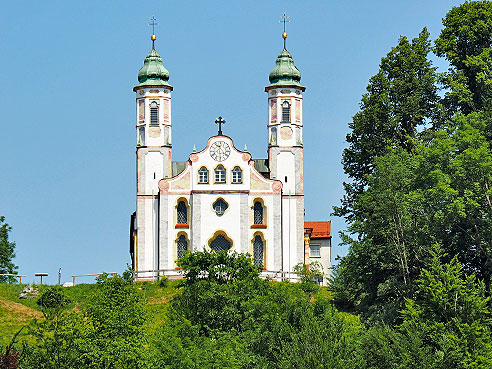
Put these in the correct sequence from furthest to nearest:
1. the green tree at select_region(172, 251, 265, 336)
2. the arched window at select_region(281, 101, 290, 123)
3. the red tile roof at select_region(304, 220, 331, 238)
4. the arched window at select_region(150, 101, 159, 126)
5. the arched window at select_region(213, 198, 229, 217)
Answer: the red tile roof at select_region(304, 220, 331, 238), the arched window at select_region(281, 101, 290, 123), the arched window at select_region(150, 101, 159, 126), the arched window at select_region(213, 198, 229, 217), the green tree at select_region(172, 251, 265, 336)

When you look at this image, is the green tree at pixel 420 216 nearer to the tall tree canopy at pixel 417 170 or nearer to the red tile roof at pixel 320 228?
the tall tree canopy at pixel 417 170

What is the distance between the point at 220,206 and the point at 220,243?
227 centimetres

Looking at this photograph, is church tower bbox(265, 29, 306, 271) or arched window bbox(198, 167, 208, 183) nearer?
arched window bbox(198, 167, 208, 183)

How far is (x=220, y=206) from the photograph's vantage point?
91.8 meters

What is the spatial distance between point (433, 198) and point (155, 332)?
14809 millimetres

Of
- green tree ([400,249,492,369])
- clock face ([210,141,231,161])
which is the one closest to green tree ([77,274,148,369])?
green tree ([400,249,492,369])

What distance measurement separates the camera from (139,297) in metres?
65.9

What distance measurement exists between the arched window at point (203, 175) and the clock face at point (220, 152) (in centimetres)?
97

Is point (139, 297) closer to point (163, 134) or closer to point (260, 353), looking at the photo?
point (260, 353)

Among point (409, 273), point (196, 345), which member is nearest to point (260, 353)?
point (196, 345)

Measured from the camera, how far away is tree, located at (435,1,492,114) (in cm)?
7688

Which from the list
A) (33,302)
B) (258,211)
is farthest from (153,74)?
(33,302)

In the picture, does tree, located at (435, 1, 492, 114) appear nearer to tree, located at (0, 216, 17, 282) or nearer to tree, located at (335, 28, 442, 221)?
tree, located at (335, 28, 442, 221)

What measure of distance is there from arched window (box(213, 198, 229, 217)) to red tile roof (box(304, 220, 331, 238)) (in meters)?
12.0
